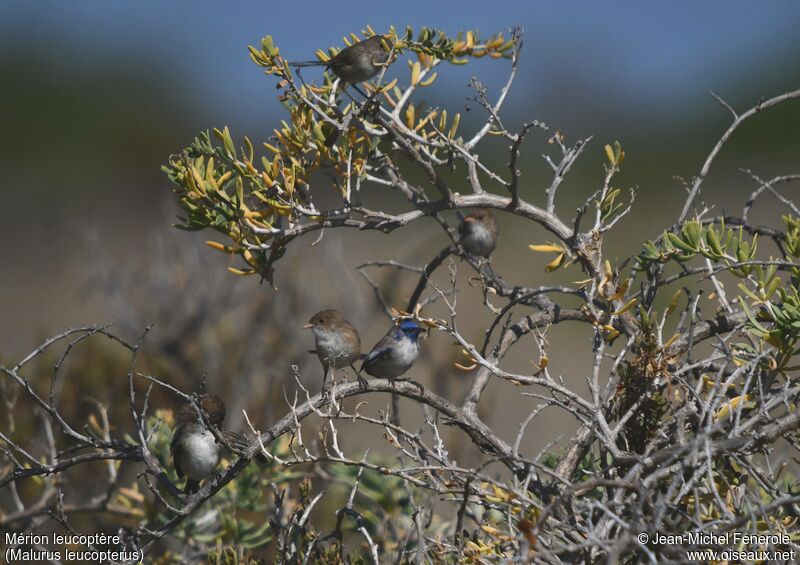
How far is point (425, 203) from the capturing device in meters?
3.42

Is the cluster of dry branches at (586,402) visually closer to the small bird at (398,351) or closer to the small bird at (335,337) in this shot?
the small bird at (398,351)

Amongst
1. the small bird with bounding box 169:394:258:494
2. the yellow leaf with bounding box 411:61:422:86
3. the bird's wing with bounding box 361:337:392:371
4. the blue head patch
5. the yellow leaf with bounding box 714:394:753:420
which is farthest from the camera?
the bird's wing with bounding box 361:337:392:371

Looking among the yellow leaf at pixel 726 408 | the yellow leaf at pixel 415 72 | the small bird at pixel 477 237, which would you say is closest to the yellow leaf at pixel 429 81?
the yellow leaf at pixel 415 72

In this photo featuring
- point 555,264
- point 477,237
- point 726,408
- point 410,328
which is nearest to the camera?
point 726,408

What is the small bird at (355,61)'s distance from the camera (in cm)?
359

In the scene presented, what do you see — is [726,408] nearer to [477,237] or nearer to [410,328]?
[410,328]

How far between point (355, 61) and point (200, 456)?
86.5 inches

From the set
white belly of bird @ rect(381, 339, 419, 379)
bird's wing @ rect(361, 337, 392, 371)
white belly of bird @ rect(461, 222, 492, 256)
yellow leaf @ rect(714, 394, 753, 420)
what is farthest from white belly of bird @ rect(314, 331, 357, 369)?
yellow leaf @ rect(714, 394, 753, 420)

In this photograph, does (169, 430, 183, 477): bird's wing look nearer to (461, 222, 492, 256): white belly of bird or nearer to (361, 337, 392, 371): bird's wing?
(361, 337, 392, 371): bird's wing

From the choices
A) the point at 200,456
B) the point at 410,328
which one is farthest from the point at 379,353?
the point at 200,456

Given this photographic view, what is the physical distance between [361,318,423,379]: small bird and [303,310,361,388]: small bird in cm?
22

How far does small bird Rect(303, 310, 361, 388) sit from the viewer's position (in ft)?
17.4

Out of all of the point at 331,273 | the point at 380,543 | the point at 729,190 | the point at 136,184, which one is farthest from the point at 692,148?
the point at 380,543

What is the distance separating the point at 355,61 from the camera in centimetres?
373
